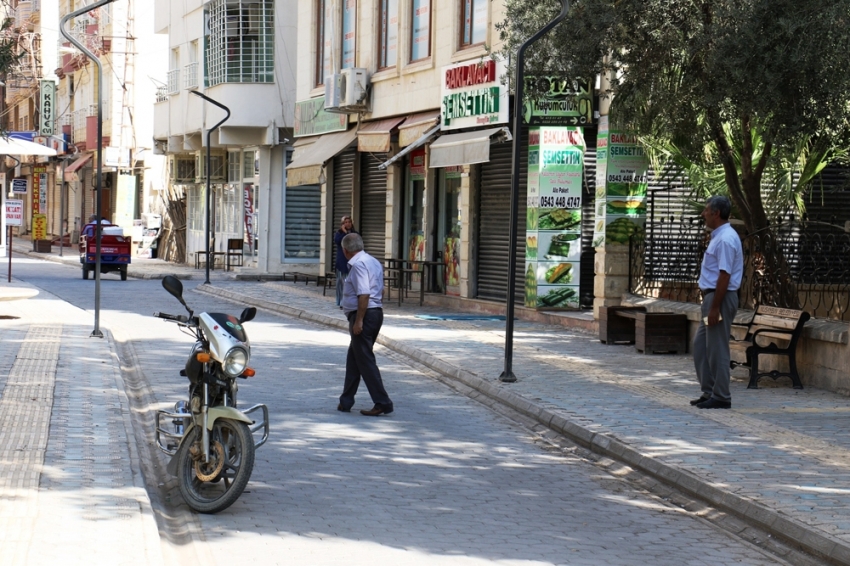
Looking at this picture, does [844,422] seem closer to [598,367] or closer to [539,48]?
[598,367]

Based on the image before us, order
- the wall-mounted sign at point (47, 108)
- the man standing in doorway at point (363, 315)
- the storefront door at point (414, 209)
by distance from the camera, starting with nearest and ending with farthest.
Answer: the man standing in doorway at point (363, 315), the storefront door at point (414, 209), the wall-mounted sign at point (47, 108)

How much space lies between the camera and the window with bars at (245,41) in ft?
116

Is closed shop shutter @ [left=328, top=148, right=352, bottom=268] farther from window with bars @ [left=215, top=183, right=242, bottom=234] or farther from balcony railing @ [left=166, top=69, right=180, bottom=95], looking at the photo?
balcony railing @ [left=166, top=69, right=180, bottom=95]

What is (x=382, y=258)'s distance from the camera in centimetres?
2700

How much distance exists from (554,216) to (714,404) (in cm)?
958

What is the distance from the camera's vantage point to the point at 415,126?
24.7 metres

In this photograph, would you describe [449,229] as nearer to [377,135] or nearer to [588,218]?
[377,135]

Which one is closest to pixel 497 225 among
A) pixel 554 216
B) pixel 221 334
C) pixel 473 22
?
pixel 554 216

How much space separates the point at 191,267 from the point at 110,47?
12.1m

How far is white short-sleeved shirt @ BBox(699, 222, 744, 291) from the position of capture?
11078 millimetres

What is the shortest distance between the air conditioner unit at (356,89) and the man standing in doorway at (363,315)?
16.4 metres

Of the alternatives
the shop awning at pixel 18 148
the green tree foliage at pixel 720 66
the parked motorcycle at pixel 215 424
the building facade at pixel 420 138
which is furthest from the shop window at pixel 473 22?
the parked motorcycle at pixel 215 424

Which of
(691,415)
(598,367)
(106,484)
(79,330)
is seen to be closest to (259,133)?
(79,330)

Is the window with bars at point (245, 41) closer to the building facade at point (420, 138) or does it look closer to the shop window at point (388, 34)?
the building facade at point (420, 138)
